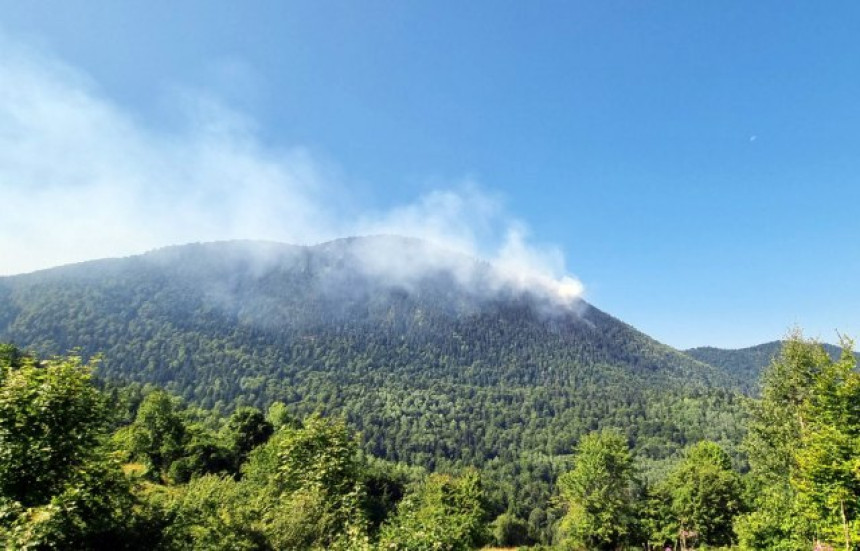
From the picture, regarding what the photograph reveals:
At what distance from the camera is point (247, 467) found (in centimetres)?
6881

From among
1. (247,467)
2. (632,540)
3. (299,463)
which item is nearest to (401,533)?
(299,463)

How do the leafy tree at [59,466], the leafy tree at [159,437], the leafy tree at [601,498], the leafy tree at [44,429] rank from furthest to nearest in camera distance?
the leafy tree at [159,437] → the leafy tree at [601,498] → the leafy tree at [44,429] → the leafy tree at [59,466]

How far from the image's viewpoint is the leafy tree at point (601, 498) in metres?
53.0

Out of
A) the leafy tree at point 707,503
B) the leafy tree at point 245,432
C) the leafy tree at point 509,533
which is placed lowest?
the leafy tree at point 509,533

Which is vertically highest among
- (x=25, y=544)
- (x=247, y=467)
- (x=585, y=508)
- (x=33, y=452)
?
(x=33, y=452)

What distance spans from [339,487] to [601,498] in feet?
130

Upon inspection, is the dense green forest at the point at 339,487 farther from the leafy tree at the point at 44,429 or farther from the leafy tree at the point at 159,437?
the leafy tree at the point at 159,437

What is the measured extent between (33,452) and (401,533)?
40.1 feet

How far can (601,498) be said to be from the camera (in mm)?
53625

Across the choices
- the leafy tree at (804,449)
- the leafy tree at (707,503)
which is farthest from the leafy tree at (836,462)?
the leafy tree at (707,503)

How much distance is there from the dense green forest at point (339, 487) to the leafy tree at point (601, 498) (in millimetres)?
184

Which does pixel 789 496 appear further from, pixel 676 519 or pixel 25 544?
pixel 25 544

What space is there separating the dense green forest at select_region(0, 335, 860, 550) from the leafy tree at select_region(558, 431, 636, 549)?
18 cm

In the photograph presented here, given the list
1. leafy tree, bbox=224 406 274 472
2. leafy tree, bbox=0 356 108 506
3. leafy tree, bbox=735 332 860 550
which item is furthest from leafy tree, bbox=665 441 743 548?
leafy tree, bbox=224 406 274 472
